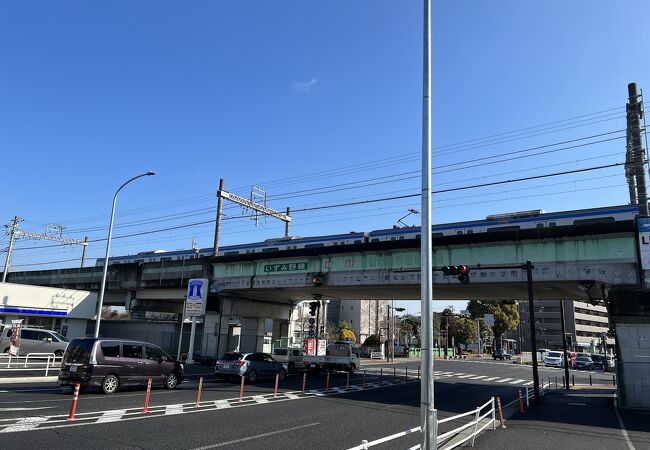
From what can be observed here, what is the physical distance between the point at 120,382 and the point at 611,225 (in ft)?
69.7

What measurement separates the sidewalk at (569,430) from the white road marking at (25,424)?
940cm

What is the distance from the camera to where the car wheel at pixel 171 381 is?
1794cm

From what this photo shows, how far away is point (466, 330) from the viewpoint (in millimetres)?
85062

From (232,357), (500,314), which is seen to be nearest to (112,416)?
(232,357)

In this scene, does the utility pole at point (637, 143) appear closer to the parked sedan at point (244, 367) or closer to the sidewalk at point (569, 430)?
the sidewalk at point (569, 430)

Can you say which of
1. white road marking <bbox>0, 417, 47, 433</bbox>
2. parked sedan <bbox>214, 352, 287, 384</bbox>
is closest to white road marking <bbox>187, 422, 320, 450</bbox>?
white road marking <bbox>0, 417, 47, 433</bbox>

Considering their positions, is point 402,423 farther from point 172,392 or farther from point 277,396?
point 172,392

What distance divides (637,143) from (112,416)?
825 inches

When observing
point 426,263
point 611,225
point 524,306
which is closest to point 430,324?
point 426,263

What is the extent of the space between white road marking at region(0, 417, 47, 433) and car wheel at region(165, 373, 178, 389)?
7411mm

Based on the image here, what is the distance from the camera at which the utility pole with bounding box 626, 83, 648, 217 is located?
61.0ft

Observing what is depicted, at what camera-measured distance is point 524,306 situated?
5217 inches

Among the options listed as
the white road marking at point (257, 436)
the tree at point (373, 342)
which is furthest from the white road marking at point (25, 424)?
the tree at point (373, 342)

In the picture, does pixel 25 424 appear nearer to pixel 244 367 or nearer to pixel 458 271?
pixel 244 367
